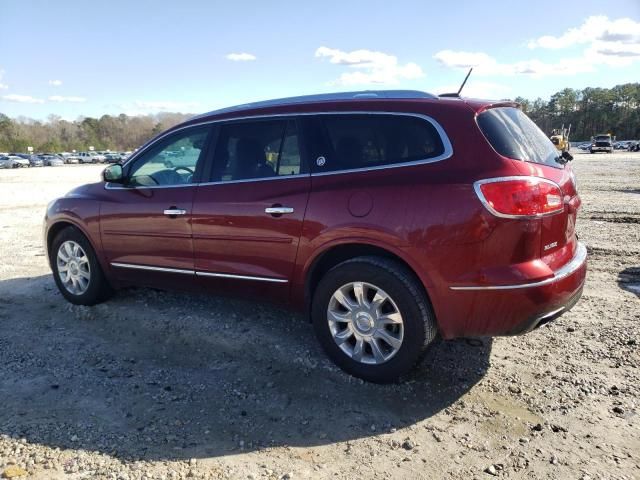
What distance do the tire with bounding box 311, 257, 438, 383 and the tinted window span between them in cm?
69

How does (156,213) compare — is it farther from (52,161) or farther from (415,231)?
(52,161)

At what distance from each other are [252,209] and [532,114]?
4898 inches

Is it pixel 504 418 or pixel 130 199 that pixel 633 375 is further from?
pixel 130 199

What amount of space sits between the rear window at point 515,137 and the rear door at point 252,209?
4.19ft

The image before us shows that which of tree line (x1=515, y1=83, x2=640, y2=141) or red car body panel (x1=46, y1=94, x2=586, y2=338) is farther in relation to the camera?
tree line (x1=515, y1=83, x2=640, y2=141)

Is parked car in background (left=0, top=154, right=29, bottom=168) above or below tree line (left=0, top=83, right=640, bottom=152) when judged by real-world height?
below

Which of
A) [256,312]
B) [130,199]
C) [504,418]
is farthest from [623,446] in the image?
[130,199]

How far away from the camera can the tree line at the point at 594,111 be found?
11644cm

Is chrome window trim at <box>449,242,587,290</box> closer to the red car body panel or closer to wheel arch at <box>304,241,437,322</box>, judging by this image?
the red car body panel

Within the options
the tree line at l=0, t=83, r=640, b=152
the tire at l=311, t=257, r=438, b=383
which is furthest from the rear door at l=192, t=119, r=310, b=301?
the tree line at l=0, t=83, r=640, b=152

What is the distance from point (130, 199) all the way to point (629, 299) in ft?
15.9

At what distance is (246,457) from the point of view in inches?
113

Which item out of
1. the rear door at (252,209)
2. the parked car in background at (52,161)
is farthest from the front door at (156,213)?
the parked car in background at (52,161)

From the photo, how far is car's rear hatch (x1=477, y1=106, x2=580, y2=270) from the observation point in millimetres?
3207
